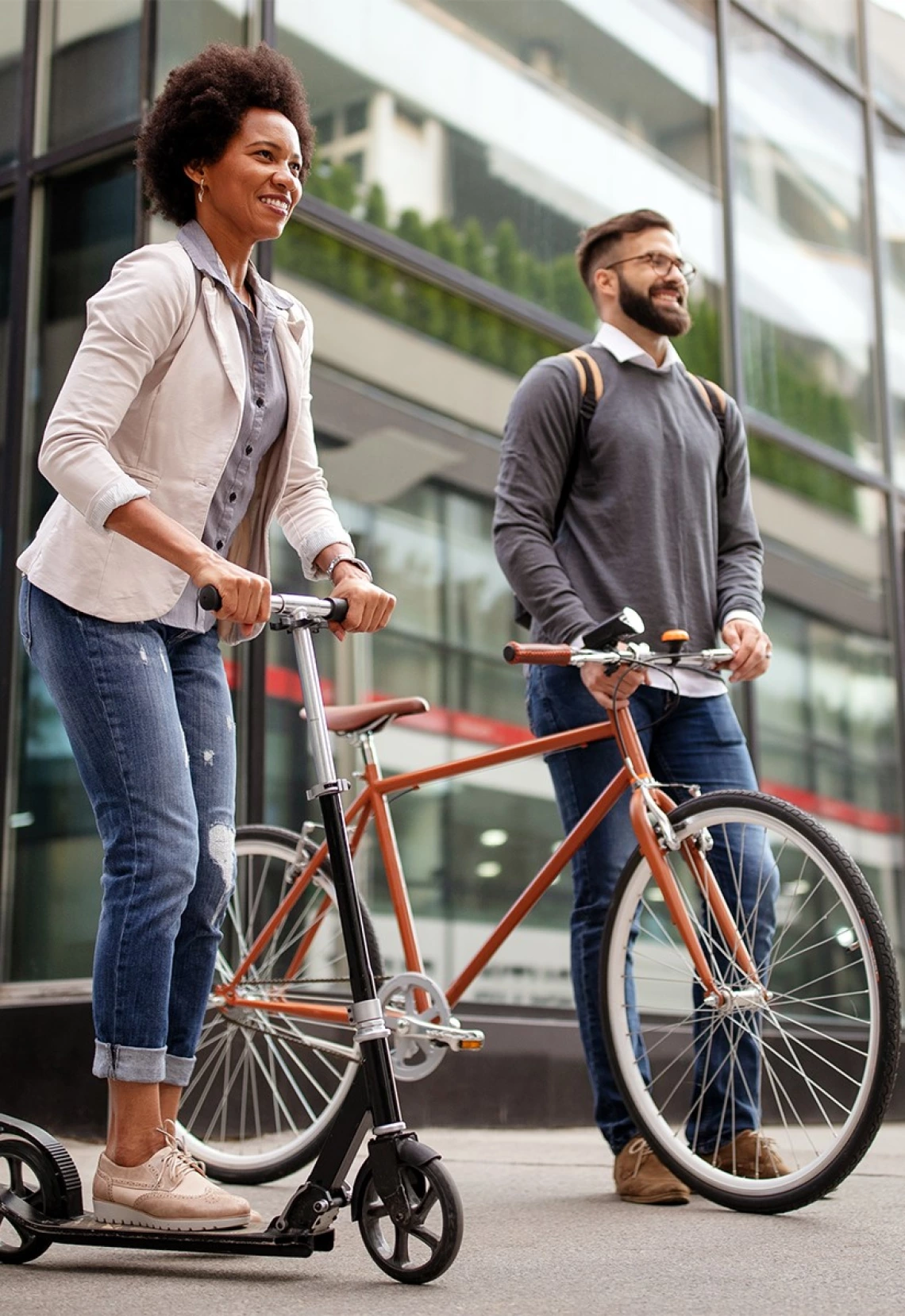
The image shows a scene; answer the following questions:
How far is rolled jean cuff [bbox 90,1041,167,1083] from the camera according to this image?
2.44 m

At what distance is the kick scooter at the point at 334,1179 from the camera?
219 centimetres

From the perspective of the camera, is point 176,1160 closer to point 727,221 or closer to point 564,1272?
point 564,1272

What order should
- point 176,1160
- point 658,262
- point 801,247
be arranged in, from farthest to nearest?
point 801,247 → point 658,262 → point 176,1160

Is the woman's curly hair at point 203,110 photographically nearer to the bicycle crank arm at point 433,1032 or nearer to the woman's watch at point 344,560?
the woman's watch at point 344,560

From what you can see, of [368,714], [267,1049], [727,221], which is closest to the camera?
[368,714]

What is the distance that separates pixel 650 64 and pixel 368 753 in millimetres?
4809

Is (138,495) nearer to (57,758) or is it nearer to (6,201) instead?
(57,758)

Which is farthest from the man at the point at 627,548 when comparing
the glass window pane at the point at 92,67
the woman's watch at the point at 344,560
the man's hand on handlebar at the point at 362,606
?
the glass window pane at the point at 92,67

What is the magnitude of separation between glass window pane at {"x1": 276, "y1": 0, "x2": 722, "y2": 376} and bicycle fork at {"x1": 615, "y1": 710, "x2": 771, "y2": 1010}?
2.96 m

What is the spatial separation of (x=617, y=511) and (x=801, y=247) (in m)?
5.06

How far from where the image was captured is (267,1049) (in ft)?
14.0

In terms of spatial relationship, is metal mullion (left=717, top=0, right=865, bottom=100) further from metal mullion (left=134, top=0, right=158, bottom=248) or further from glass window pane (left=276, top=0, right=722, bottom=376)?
metal mullion (left=134, top=0, right=158, bottom=248)

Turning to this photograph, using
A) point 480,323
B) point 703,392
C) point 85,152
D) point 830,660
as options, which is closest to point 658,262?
point 703,392

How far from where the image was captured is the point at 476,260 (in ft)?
21.0
